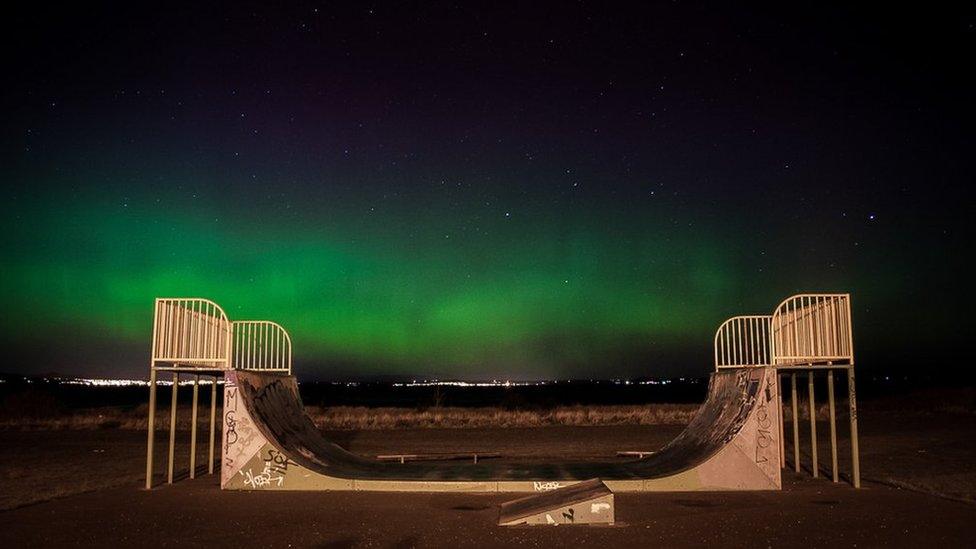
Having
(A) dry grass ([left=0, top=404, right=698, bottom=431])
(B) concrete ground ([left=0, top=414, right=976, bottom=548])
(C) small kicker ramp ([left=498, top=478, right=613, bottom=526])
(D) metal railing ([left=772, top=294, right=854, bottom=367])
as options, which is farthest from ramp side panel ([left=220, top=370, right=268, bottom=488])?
(A) dry grass ([left=0, top=404, right=698, bottom=431])

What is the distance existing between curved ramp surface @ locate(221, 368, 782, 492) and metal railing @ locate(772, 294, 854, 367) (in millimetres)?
740

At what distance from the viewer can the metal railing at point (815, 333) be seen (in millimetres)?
13523

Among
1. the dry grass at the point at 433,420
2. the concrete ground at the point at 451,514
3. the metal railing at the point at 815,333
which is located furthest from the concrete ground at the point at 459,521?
the dry grass at the point at 433,420

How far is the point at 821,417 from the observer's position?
101 feet

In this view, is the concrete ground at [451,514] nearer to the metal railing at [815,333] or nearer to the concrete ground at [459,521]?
the concrete ground at [459,521]

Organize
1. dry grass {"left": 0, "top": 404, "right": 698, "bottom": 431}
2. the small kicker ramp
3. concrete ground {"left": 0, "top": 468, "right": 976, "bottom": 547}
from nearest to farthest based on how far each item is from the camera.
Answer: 1. concrete ground {"left": 0, "top": 468, "right": 976, "bottom": 547}
2. the small kicker ramp
3. dry grass {"left": 0, "top": 404, "right": 698, "bottom": 431}

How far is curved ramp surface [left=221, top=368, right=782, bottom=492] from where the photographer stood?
43.2 feet

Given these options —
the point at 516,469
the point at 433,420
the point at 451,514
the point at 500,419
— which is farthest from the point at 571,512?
the point at 433,420

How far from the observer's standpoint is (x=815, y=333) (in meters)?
14.1

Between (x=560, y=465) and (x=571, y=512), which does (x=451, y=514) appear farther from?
(x=560, y=465)

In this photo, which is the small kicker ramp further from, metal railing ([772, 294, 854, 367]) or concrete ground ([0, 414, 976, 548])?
metal railing ([772, 294, 854, 367])

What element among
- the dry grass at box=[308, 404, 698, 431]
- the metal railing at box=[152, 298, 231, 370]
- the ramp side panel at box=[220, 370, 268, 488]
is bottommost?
the dry grass at box=[308, 404, 698, 431]

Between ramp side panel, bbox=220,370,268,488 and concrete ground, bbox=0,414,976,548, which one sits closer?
concrete ground, bbox=0,414,976,548

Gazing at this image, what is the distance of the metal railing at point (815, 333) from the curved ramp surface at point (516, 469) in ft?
2.43
